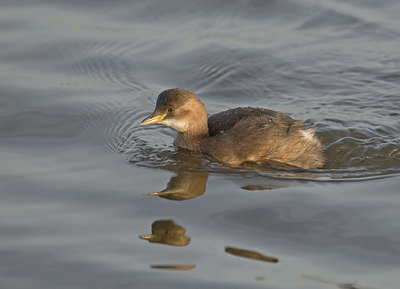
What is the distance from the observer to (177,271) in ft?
20.6

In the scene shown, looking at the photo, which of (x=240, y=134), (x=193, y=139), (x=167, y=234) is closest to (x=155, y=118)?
(x=193, y=139)

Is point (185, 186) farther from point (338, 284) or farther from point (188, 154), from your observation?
point (338, 284)

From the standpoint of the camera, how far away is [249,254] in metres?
6.53

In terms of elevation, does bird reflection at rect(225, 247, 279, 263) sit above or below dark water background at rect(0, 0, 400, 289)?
below

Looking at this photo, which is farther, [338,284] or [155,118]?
[155,118]

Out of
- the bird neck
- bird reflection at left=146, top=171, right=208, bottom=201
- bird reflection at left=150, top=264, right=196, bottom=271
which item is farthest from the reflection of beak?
bird reflection at left=150, top=264, right=196, bottom=271

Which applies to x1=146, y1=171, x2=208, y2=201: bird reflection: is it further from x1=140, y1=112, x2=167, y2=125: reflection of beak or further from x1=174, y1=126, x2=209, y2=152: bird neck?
x1=140, y1=112, x2=167, y2=125: reflection of beak

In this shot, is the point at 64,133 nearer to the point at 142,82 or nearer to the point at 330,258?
the point at 142,82

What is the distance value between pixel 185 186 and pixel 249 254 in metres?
1.70

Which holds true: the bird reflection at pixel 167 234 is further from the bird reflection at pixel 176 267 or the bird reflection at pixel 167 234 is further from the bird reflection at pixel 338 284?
the bird reflection at pixel 338 284

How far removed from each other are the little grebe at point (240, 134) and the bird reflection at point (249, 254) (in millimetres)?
2055

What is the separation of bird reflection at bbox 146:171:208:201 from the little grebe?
45 centimetres

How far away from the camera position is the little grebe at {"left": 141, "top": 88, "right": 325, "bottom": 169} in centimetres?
862

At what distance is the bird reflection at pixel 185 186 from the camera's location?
7.79 metres
